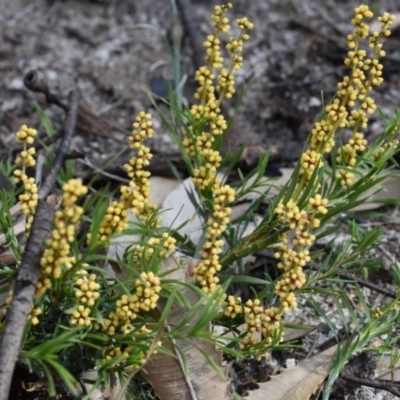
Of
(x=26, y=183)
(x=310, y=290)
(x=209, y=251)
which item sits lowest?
(x=310, y=290)

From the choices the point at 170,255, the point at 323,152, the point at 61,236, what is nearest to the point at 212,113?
the point at 323,152

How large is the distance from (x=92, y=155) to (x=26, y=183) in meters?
1.66

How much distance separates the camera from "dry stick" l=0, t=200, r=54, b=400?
1.99m

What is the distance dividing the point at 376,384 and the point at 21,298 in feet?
3.98

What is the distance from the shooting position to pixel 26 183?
224 cm

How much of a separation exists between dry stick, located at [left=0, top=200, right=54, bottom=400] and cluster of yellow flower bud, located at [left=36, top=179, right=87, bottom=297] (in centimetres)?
3

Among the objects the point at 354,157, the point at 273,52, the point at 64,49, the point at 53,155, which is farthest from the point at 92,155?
the point at 354,157

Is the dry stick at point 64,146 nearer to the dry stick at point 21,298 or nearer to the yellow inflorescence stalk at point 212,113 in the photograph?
the yellow inflorescence stalk at point 212,113

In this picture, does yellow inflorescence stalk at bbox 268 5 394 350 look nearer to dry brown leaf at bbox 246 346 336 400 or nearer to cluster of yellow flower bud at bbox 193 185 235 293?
cluster of yellow flower bud at bbox 193 185 235 293

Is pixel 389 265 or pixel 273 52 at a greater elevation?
pixel 273 52

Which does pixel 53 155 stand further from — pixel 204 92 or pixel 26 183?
pixel 26 183

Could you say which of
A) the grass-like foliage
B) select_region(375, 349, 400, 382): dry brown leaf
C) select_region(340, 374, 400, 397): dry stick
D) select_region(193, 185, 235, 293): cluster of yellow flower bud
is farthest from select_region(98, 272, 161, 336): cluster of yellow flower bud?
select_region(375, 349, 400, 382): dry brown leaf

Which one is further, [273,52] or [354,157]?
[273,52]

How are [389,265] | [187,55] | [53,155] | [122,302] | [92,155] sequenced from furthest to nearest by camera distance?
[187,55] < [92,155] < [53,155] < [389,265] < [122,302]
